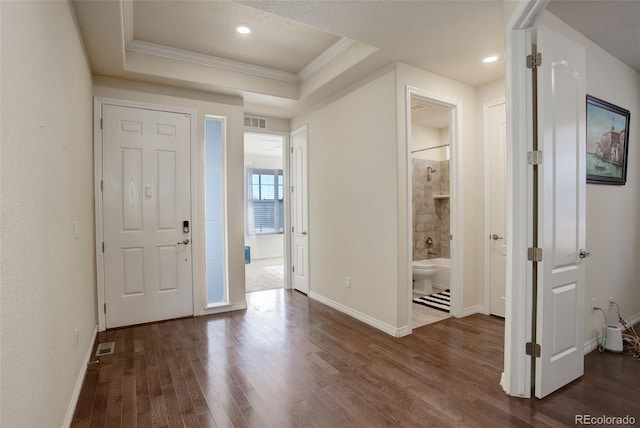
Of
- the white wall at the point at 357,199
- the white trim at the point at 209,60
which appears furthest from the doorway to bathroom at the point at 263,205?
the white trim at the point at 209,60

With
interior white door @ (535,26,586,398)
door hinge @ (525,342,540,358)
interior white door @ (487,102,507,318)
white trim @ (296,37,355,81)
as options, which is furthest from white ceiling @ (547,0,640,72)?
door hinge @ (525,342,540,358)

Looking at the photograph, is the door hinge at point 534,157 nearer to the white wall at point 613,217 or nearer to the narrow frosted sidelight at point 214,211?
the white wall at point 613,217

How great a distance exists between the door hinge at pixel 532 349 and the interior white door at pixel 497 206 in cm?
169

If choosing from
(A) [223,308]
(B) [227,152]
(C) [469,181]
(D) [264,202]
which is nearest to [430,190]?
(C) [469,181]

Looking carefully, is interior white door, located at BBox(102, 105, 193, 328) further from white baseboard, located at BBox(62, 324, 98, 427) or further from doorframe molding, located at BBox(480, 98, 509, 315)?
doorframe molding, located at BBox(480, 98, 509, 315)

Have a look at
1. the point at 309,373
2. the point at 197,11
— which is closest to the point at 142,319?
the point at 309,373

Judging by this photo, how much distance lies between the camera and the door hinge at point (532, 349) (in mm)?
2145

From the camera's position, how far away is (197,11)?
2.78 m

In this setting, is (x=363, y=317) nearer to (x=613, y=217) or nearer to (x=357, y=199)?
(x=357, y=199)

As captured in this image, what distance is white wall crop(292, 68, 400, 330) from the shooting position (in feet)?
10.9

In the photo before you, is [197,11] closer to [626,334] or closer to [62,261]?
[62,261]

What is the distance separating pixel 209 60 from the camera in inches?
145

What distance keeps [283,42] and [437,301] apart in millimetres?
3713

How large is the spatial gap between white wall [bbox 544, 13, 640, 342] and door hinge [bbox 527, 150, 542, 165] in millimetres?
1068
